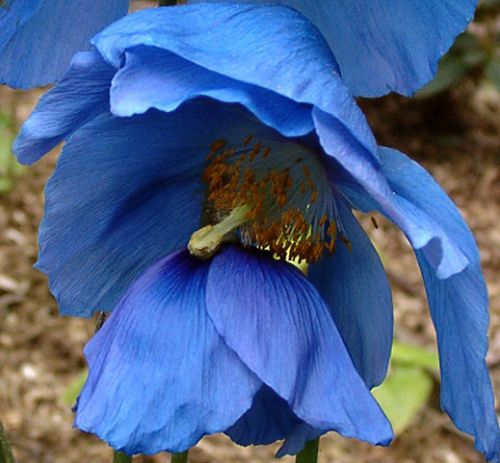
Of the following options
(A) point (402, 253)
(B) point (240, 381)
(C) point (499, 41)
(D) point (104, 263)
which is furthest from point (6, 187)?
(B) point (240, 381)

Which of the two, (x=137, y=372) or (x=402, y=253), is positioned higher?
(x=137, y=372)

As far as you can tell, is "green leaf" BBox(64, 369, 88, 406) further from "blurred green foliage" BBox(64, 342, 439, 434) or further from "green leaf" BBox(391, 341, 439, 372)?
"green leaf" BBox(391, 341, 439, 372)

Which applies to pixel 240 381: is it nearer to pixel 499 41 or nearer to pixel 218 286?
pixel 218 286

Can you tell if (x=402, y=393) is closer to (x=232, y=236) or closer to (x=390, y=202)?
(x=232, y=236)

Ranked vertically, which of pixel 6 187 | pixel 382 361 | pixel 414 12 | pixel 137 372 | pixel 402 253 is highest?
pixel 414 12

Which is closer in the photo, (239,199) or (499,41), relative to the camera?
(239,199)

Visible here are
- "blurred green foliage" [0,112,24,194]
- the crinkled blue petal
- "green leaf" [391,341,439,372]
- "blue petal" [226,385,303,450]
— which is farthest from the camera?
"blurred green foliage" [0,112,24,194]

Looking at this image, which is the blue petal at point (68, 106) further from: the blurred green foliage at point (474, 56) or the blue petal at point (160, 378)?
the blurred green foliage at point (474, 56)

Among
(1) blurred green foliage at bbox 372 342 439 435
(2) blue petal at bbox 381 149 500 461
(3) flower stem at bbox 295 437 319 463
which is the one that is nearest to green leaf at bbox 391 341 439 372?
(1) blurred green foliage at bbox 372 342 439 435

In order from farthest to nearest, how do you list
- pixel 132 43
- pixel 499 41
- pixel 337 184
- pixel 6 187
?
pixel 499 41
pixel 6 187
pixel 337 184
pixel 132 43
